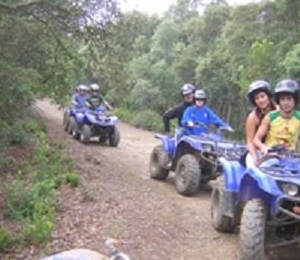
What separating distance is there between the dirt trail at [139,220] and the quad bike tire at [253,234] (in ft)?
3.44

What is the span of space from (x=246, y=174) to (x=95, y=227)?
2.15 metres

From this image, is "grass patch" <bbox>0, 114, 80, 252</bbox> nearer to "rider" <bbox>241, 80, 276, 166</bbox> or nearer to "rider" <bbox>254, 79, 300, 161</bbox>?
"rider" <bbox>241, 80, 276, 166</bbox>

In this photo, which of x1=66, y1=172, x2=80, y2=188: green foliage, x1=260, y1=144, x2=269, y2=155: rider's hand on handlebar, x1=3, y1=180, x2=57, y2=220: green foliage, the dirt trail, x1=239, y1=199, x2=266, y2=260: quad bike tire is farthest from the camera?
x1=66, y1=172, x2=80, y2=188: green foliage

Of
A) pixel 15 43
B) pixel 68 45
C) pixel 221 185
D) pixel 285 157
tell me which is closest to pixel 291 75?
pixel 68 45

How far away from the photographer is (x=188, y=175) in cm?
896

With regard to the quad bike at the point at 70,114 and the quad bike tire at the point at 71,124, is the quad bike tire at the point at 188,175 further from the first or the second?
the quad bike tire at the point at 71,124

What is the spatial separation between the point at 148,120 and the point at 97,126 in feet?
34.6

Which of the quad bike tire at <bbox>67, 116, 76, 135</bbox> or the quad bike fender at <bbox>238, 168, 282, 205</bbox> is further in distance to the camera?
the quad bike tire at <bbox>67, 116, 76, 135</bbox>

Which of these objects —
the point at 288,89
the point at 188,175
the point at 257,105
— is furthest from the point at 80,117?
the point at 288,89

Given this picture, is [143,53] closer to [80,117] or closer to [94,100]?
[94,100]

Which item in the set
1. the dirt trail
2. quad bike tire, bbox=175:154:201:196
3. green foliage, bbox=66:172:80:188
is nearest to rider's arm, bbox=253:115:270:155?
the dirt trail

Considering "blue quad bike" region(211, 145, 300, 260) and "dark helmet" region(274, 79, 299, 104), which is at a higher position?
"dark helmet" region(274, 79, 299, 104)

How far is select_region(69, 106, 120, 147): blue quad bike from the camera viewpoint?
15.9 meters

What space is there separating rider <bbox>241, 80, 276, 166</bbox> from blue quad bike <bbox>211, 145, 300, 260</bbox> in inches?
14.1
